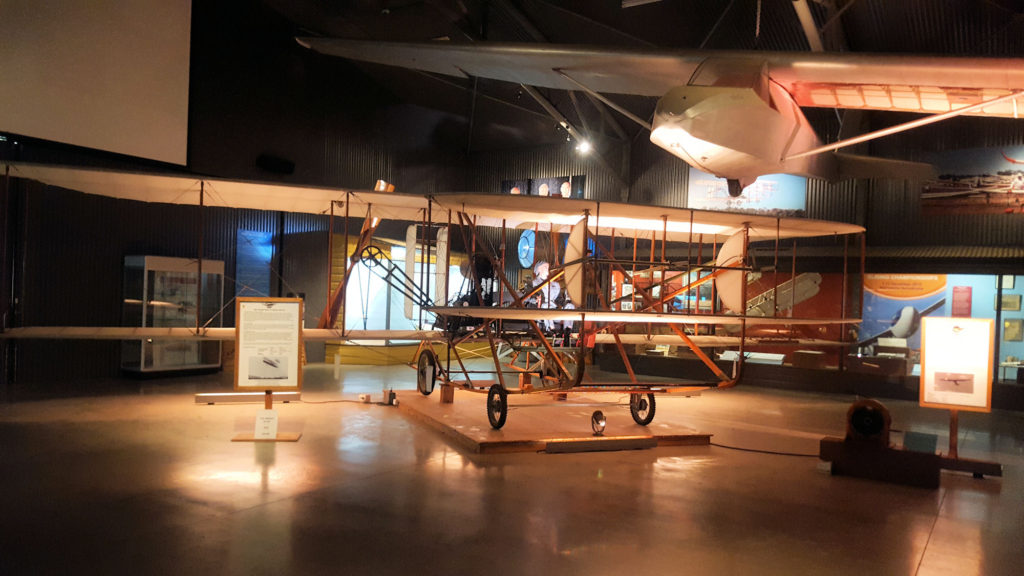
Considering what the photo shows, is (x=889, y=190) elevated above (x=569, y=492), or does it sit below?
above

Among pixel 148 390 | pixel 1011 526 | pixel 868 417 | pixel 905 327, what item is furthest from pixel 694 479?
pixel 905 327

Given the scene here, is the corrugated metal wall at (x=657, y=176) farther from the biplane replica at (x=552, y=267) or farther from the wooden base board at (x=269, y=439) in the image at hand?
the wooden base board at (x=269, y=439)

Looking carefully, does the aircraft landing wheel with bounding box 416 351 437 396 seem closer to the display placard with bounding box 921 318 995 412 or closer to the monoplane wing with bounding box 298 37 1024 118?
the monoplane wing with bounding box 298 37 1024 118

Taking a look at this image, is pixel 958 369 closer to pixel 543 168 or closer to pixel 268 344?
pixel 268 344

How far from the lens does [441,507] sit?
4.82 meters

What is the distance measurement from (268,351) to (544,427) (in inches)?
133

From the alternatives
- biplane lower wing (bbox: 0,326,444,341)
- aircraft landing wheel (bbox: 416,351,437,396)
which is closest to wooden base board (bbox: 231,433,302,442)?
biplane lower wing (bbox: 0,326,444,341)

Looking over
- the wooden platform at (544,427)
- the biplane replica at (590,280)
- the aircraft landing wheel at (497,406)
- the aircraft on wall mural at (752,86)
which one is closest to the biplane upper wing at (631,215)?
the biplane replica at (590,280)

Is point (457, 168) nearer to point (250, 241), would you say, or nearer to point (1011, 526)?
point (250, 241)

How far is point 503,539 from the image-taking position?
13.8 ft

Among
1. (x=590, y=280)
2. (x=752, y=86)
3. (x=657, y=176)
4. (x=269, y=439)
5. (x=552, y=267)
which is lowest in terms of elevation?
(x=269, y=439)

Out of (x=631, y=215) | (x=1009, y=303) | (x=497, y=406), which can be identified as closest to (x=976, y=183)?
(x=1009, y=303)

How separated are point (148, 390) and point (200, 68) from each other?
6.96 m

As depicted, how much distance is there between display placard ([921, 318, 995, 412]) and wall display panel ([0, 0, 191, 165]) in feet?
41.0
